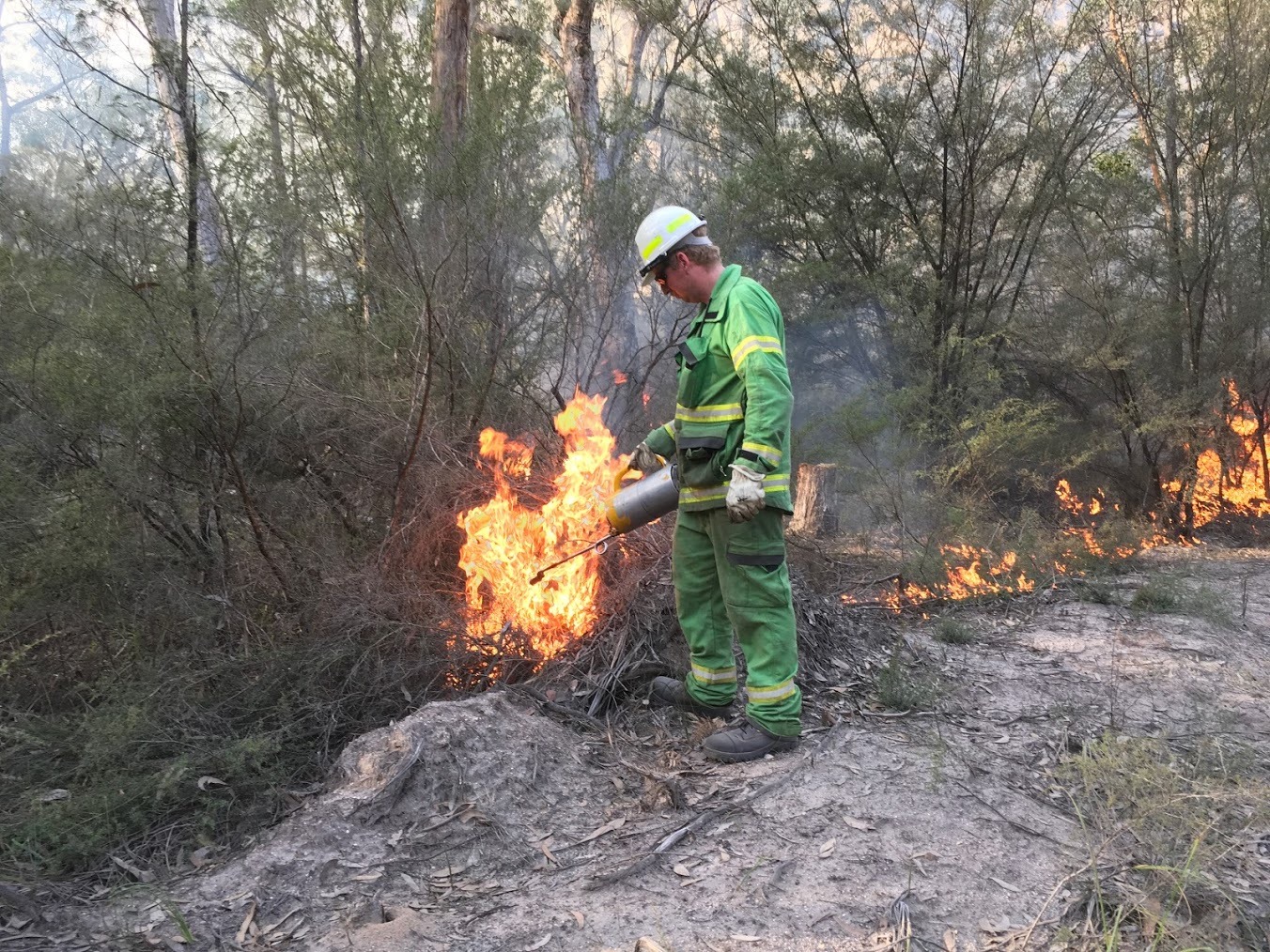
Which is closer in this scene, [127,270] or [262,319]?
[127,270]

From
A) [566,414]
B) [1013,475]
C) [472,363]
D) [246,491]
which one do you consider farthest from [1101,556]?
[246,491]

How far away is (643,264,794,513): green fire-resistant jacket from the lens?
333cm

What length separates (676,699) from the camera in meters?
3.99

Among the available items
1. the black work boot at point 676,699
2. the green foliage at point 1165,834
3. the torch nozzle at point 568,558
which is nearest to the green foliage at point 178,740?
the torch nozzle at point 568,558

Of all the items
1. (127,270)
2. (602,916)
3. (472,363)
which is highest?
(127,270)

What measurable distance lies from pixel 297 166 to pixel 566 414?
7.75ft

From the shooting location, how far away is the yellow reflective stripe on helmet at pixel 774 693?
3518 millimetres

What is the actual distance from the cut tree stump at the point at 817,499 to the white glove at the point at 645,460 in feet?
15.3

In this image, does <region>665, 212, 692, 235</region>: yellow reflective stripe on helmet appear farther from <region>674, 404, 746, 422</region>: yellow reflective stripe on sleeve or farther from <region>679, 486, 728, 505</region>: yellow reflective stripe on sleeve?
<region>679, 486, 728, 505</region>: yellow reflective stripe on sleeve

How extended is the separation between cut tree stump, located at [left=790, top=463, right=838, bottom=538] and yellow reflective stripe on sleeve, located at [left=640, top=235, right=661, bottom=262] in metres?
5.34

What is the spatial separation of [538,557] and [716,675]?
4.02 ft

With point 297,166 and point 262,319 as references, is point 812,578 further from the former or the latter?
point 297,166

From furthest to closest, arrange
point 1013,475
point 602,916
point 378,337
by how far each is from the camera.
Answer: point 1013,475, point 378,337, point 602,916

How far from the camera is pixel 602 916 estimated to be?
2.52m
